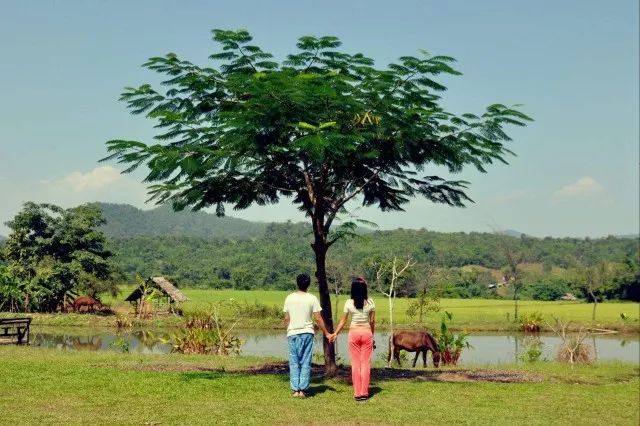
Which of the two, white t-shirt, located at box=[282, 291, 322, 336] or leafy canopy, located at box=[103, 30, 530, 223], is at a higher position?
leafy canopy, located at box=[103, 30, 530, 223]

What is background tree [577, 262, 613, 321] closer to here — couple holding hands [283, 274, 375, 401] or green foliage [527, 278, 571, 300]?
green foliage [527, 278, 571, 300]

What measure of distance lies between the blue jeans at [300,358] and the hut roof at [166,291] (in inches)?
1588

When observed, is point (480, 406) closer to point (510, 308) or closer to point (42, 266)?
point (42, 266)

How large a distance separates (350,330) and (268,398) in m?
1.80

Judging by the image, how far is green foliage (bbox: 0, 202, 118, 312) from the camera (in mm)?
51812

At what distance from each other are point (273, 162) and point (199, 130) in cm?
164

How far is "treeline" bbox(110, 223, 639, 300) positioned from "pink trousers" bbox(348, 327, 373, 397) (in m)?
51.6

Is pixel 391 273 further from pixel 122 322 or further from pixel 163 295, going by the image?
pixel 163 295

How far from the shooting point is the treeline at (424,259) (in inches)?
3120

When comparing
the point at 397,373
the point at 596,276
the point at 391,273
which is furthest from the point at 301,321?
the point at 596,276

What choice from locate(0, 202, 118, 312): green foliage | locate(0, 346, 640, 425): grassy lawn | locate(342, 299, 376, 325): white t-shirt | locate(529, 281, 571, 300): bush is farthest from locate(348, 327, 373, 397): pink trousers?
locate(529, 281, 571, 300): bush

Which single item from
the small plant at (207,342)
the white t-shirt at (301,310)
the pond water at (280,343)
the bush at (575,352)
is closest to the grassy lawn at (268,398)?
the white t-shirt at (301,310)

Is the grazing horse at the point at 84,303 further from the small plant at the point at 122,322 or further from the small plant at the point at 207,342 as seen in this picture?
the small plant at the point at 207,342

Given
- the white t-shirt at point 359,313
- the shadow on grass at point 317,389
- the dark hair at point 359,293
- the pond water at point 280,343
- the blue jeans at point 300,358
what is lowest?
the pond water at point 280,343
